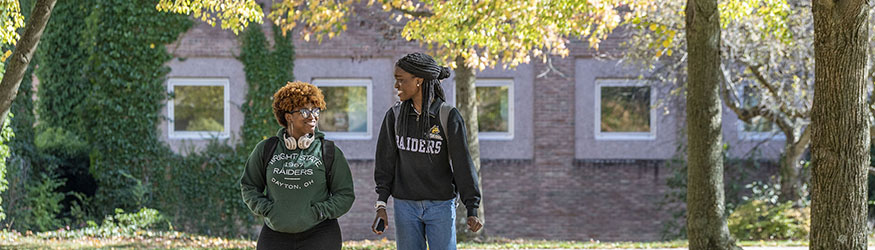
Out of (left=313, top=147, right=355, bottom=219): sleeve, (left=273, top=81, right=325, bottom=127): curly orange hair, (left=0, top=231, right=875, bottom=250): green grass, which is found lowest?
(left=0, top=231, right=875, bottom=250): green grass

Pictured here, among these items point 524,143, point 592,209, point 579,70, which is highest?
point 579,70

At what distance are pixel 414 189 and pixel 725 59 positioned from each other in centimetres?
1176

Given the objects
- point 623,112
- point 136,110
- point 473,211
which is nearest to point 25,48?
point 473,211

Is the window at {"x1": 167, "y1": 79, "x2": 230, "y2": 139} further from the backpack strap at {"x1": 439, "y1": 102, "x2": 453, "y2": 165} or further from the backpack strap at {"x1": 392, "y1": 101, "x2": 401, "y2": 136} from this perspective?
the backpack strap at {"x1": 439, "y1": 102, "x2": 453, "y2": 165}

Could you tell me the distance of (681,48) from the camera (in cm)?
1605

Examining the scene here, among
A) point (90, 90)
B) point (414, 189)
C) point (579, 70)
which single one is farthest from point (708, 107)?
point (90, 90)

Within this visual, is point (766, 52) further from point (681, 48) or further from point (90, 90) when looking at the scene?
point (90, 90)

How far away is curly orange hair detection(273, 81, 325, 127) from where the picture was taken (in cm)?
508

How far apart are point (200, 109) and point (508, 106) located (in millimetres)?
5978

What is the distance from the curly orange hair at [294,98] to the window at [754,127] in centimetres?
1360

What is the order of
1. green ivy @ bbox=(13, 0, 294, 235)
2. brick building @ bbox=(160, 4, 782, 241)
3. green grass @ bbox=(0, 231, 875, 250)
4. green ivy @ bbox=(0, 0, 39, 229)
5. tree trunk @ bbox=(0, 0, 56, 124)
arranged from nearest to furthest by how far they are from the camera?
1. tree trunk @ bbox=(0, 0, 56, 124)
2. green grass @ bbox=(0, 231, 875, 250)
3. green ivy @ bbox=(0, 0, 39, 229)
4. green ivy @ bbox=(13, 0, 294, 235)
5. brick building @ bbox=(160, 4, 782, 241)

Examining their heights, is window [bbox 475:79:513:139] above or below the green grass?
above

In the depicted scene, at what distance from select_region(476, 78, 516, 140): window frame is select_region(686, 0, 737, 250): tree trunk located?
9278mm

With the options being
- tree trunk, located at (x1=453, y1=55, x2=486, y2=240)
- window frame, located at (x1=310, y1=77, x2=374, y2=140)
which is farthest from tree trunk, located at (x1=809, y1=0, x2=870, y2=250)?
window frame, located at (x1=310, y1=77, x2=374, y2=140)
